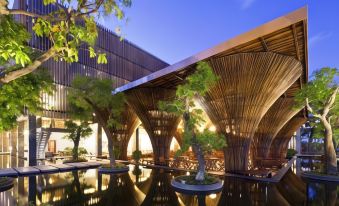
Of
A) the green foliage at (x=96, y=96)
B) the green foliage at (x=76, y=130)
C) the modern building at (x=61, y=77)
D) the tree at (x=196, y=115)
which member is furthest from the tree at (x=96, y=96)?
the tree at (x=196, y=115)

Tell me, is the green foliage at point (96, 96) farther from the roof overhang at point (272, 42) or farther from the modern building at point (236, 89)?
the roof overhang at point (272, 42)

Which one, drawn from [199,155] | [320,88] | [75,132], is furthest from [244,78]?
[75,132]

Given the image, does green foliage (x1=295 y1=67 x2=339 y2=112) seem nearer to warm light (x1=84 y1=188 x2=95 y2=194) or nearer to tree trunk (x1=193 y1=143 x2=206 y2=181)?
tree trunk (x1=193 y1=143 x2=206 y2=181)

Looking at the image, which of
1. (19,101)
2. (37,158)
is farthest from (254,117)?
(37,158)

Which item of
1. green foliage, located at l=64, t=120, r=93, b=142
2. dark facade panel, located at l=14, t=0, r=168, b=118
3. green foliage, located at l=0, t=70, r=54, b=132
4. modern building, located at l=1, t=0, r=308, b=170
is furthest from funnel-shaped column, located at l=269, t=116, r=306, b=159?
green foliage, located at l=0, t=70, r=54, b=132

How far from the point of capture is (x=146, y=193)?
347 inches

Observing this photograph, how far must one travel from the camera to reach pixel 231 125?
12078 millimetres

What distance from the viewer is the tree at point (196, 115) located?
31.2 ft

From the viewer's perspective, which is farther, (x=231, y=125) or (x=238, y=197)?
(x=231, y=125)

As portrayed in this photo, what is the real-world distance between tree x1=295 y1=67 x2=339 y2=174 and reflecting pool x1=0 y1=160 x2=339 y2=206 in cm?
230

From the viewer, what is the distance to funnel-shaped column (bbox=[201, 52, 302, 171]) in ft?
36.3

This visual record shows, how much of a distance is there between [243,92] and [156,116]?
753 cm

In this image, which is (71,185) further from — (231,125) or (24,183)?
(231,125)

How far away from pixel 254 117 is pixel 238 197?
4.83 m
